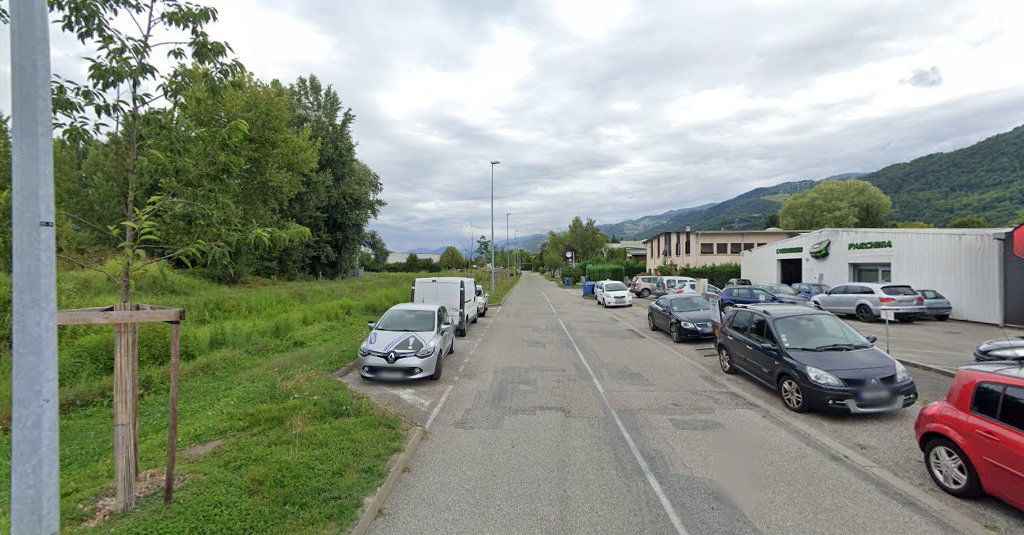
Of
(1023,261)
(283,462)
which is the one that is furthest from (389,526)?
(1023,261)

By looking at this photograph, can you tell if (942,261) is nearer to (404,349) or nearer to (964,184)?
(404,349)

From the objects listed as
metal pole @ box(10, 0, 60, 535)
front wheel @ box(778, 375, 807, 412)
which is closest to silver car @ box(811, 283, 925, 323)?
front wheel @ box(778, 375, 807, 412)

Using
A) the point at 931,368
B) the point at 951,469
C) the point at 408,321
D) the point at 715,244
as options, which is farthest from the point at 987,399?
the point at 715,244

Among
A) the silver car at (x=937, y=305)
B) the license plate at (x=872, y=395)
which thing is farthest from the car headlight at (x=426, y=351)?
the silver car at (x=937, y=305)

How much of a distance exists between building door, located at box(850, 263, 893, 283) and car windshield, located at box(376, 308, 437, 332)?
2470 cm

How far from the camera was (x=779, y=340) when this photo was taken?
808 cm

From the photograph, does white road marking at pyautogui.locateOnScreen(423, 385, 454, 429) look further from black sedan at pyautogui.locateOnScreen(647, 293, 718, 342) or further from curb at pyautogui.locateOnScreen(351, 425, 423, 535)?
black sedan at pyautogui.locateOnScreen(647, 293, 718, 342)

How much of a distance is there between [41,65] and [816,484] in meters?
7.05

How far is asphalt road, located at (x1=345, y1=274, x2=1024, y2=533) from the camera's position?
4168 mm

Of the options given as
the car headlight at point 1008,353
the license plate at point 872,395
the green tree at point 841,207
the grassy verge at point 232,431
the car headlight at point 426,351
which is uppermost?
the green tree at point 841,207

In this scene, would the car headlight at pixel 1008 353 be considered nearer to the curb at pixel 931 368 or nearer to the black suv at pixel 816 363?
the curb at pixel 931 368

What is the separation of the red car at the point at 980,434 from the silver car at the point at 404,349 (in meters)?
7.51

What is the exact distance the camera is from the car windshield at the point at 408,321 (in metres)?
10.6

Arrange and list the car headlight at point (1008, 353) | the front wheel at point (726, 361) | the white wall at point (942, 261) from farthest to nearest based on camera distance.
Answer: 1. the white wall at point (942, 261)
2. the front wheel at point (726, 361)
3. the car headlight at point (1008, 353)
